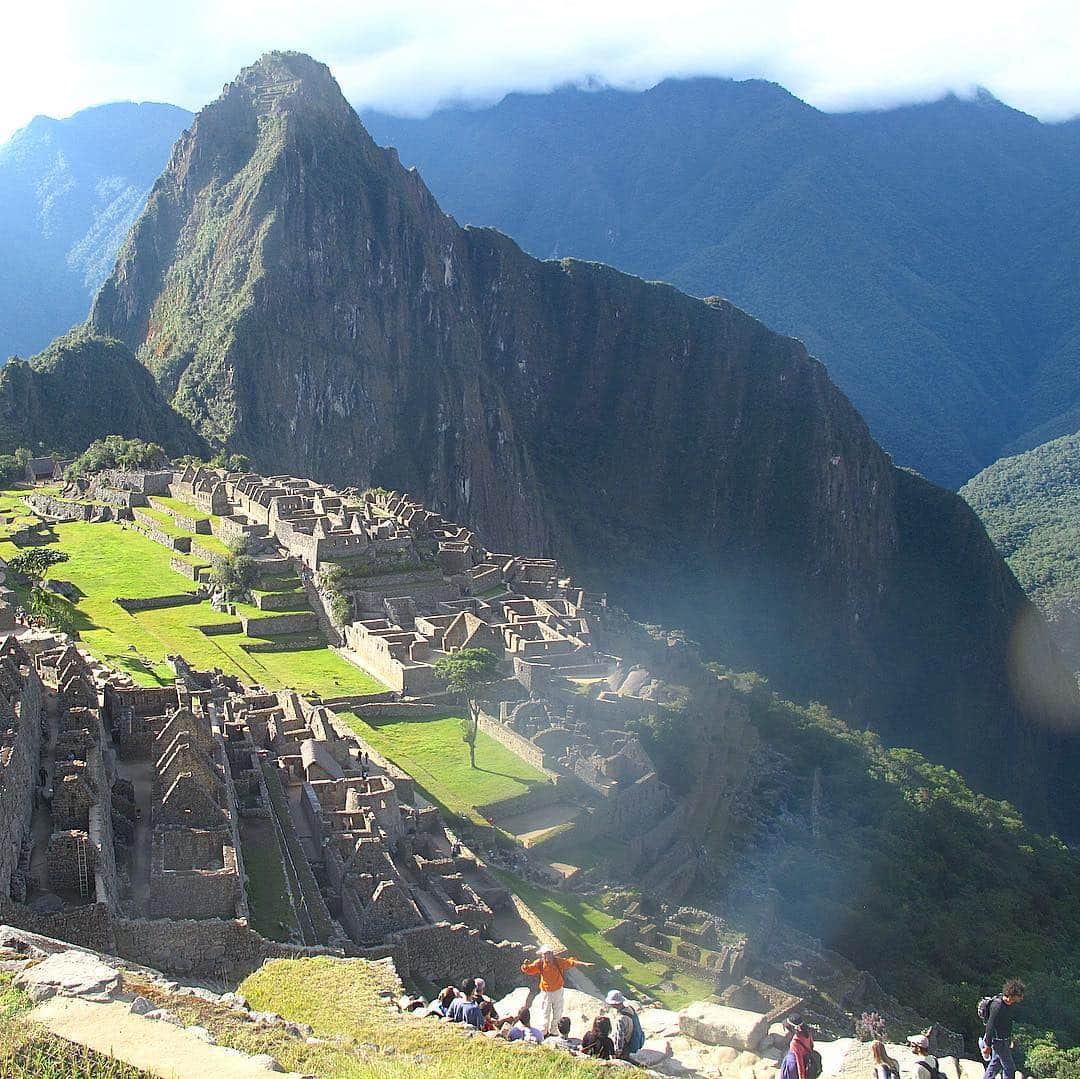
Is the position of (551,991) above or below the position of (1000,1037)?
above

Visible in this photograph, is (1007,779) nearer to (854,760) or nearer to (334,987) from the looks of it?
(854,760)

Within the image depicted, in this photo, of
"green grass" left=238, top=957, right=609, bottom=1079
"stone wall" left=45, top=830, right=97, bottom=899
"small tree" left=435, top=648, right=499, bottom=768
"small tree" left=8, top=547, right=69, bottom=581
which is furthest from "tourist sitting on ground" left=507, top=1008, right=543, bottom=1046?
"small tree" left=8, top=547, right=69, bottom=581

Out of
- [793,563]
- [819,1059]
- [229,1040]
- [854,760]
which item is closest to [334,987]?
[229,1040]

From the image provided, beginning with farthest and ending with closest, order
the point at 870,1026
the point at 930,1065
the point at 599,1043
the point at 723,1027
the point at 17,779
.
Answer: the point at 870,1026
the point at 17,779
the point at 723,1027
the point at 930,1065
the point at 599,1043

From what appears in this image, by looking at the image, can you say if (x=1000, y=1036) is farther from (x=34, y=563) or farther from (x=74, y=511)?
(x=74, y=511)

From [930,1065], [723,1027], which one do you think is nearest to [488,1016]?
[723,1027]

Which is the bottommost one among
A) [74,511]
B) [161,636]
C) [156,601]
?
[161,636]
